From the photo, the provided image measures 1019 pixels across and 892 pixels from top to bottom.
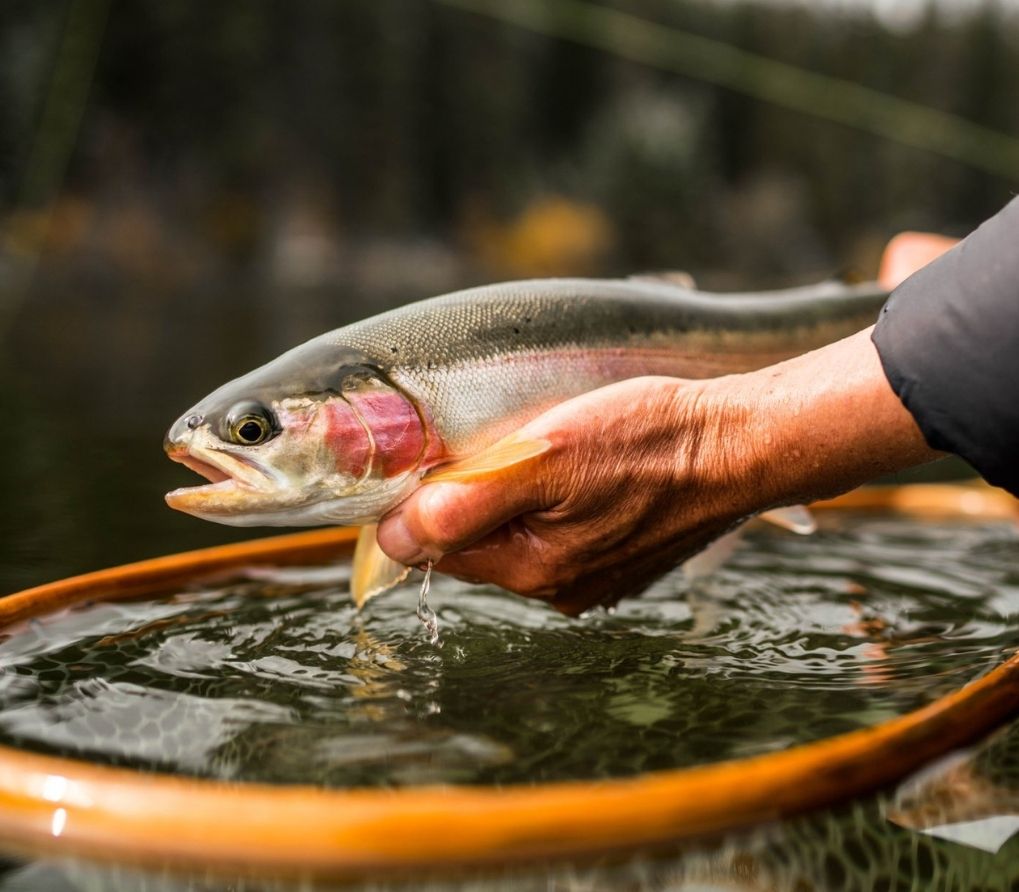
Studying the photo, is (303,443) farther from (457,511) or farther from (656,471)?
(656,471)

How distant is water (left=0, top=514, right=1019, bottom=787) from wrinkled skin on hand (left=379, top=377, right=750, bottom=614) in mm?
177

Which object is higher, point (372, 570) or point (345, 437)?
point (345, 437)

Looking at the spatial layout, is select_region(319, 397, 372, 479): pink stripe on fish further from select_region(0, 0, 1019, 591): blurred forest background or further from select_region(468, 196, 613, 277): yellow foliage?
select_region(468, 196, 613, 277): yellow foliage

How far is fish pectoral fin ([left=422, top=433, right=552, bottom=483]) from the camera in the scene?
6.08 feet

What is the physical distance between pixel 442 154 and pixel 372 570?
37677 millimetres

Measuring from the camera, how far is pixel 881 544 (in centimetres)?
325

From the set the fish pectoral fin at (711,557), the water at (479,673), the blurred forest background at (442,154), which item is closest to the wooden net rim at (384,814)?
the water at (479,673)

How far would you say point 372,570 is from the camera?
212cm

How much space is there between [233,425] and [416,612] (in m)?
0.75

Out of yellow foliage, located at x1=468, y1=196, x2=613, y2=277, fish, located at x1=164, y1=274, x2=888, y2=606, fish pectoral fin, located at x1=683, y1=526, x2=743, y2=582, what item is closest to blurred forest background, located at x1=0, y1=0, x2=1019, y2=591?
yellow foliage, located at x1=468, y1=196, x2=613, y2=277

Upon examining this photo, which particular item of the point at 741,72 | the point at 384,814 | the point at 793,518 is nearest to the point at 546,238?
the point at 741,72

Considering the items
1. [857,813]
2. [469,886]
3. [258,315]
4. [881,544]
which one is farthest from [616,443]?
[258,315]

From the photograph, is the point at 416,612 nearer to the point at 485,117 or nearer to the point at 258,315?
the point at 258,315

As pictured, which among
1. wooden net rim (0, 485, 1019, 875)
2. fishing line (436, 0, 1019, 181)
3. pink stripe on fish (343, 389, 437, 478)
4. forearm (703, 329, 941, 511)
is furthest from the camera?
fishing line (436, 0, 1019, 181)
